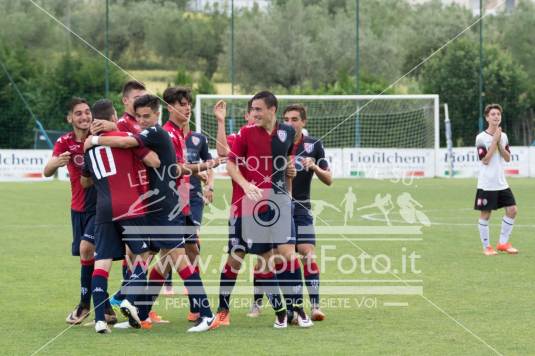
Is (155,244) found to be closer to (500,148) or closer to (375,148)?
(500,148)

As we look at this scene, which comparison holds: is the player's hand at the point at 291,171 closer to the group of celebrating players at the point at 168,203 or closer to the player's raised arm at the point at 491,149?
the group of celebrating players at the point at 168,203

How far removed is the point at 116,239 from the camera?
30.6ft

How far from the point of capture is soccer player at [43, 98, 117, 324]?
984 cm

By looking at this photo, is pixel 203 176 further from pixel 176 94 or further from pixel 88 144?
pixel 88 144

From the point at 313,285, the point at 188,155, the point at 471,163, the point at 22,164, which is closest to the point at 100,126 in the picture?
the point at 188,155

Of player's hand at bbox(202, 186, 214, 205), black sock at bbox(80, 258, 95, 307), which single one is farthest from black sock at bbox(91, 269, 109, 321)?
player's hand at bbox(202, 186, 214, 205)

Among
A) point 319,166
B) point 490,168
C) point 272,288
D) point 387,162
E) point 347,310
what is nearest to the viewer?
point 272,288

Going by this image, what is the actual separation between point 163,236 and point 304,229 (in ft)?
5.44

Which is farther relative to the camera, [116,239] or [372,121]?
[372,121]

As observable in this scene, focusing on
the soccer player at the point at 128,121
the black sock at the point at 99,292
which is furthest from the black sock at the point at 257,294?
the black sock at the point at 99,292

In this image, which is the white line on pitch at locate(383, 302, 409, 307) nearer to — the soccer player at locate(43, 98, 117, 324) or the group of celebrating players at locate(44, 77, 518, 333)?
the group of celebrating players at locate(44, 77, 518, 333)

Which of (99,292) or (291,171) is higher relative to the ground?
(291,171)

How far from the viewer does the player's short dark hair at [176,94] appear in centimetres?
1030

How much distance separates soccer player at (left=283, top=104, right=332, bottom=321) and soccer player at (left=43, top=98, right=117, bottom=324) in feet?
6.43
